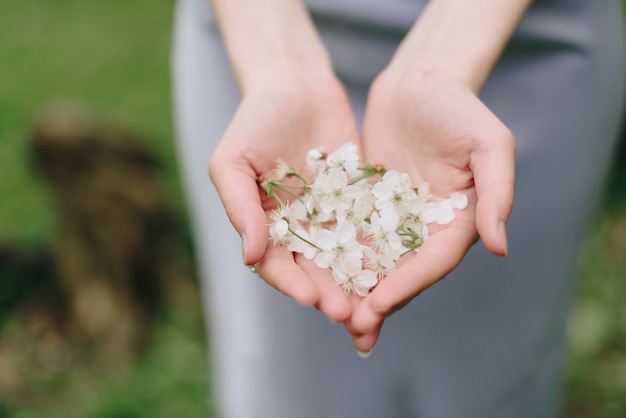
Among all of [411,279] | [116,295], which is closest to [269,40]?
[411,279]

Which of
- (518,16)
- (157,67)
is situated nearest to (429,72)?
(518,16)

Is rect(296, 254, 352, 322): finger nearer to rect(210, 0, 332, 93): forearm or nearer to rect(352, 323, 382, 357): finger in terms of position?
rect(352, 323, 382, 357): finger

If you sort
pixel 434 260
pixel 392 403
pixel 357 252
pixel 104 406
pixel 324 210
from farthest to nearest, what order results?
pixel 104 406 → pixel 392 403 → pixel 324 210 → pixel 357 252 → pixel 434 260

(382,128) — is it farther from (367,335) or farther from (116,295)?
(116,295)

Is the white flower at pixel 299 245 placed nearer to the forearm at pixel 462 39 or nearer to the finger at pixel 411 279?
the finger at pixel 411 279

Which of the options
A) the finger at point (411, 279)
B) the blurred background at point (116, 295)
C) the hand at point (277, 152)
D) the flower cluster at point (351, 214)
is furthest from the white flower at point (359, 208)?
the blurred background at point (116, 295)

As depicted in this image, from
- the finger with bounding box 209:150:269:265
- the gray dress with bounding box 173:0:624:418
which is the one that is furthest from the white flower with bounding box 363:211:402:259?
the gray dress with bounding box 173:0:624:418

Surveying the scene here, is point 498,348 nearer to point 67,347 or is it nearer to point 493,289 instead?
point 493,289
